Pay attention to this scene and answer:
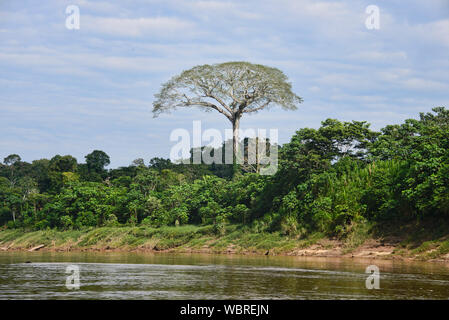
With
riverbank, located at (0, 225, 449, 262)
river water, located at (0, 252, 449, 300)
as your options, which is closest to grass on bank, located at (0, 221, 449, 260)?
riverbank, located at (0, 225, 449, 262)

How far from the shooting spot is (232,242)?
32.4m

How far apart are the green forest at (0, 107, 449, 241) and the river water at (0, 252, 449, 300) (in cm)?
452

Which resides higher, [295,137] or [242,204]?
[295,137]

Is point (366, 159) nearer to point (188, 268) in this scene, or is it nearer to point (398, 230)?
point (398, 230)

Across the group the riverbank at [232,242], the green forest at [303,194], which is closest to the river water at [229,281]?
the riverbank at [232,242]

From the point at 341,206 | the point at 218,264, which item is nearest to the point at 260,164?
the point at 341,206

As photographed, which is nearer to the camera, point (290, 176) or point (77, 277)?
point (77, 277)

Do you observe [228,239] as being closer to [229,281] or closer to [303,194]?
[303,194]

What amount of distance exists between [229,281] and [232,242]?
604 inches

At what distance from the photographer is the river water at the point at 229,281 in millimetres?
14219

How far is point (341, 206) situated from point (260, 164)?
17.7 metres

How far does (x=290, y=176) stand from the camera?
3425 cm

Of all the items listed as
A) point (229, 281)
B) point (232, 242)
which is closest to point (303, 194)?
point (232, 242)

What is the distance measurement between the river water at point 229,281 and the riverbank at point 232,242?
2066mm
